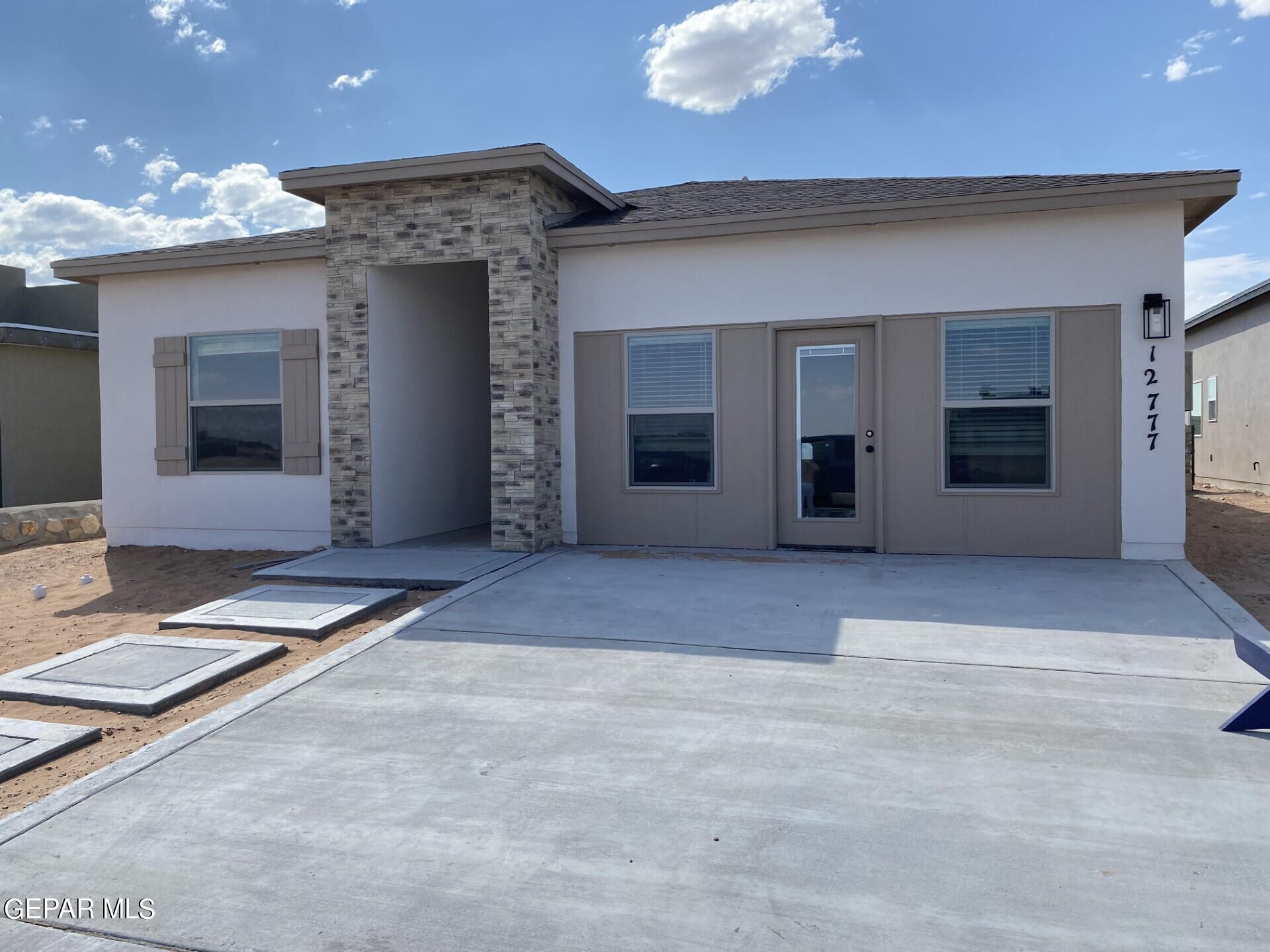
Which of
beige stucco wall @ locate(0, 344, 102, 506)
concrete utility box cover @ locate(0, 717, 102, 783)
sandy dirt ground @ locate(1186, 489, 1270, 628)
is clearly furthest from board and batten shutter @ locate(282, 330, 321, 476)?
sandy dirt ground @ locate(1186, 489, 1270, 628)

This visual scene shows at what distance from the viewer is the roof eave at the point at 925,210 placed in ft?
24.7

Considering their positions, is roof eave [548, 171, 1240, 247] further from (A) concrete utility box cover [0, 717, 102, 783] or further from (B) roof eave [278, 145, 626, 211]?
(A) concrete utility box cover [0, 717, 102, 783]

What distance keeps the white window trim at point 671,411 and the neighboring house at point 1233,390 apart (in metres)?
10.7

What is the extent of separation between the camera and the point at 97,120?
1489 centimetres

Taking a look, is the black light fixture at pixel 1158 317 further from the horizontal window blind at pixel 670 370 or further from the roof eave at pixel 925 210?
the horizontal window blind at pixel 670 370

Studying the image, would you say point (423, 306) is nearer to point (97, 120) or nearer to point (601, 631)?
point (601, 631)

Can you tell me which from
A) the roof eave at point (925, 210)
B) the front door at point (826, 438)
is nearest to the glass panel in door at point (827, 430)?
the front door at point (826, 438)

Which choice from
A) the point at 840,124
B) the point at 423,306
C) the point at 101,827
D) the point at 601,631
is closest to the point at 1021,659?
the point at 601,631

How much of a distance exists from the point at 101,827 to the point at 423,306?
25.1 ft

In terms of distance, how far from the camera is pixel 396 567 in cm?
799

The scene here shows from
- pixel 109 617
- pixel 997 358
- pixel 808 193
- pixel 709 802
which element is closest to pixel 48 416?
pixel 109 617

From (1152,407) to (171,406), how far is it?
10176 millimetres

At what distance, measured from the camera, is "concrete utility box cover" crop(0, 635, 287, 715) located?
4.91 meters

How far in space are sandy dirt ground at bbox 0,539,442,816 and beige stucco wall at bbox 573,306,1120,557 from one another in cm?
272
